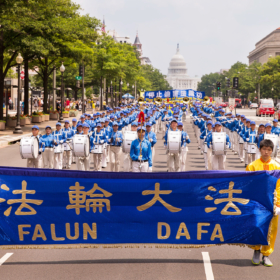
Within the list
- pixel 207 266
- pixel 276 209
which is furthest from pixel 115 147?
pixel 276 209

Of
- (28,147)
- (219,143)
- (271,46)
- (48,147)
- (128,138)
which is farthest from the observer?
(271,46)

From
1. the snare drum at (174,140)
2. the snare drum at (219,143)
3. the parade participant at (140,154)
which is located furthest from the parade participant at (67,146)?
the parade participant at (140,154)

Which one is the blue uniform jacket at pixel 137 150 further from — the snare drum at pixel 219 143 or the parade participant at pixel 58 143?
the parade participant at pixel 58 143

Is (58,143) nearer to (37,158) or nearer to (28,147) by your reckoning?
(37,158)

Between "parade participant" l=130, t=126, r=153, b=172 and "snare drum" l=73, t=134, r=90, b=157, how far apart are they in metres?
2.92

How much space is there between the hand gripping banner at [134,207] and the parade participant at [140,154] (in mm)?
4499

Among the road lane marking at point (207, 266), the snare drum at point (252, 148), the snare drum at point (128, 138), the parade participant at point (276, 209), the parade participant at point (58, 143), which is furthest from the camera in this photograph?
the snare drum at point (252, 148)

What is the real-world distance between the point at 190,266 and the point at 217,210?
2.91 feet

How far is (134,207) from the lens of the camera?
705 cm

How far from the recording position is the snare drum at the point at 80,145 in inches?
566

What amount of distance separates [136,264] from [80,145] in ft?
25.3

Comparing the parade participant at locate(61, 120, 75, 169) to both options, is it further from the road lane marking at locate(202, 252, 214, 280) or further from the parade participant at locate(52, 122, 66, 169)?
the road lane marking at locate(202, 252, 214, 280)

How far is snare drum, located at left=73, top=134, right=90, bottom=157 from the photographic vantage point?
14383 millimetres

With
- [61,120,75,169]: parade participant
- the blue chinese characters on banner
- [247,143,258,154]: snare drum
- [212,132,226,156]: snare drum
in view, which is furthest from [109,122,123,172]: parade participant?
the blue chinese characters on banner
